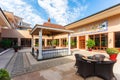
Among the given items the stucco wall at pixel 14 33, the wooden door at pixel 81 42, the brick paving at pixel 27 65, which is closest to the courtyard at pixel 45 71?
the brick paving at pixel 27 65

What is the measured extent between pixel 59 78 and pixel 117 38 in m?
10.6

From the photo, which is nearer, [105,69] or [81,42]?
[105,69]

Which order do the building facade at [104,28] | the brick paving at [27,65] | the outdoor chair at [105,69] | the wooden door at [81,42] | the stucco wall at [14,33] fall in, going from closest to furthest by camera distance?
the outdoor chair at [105,69], the brick paving at [27,65], the building facade at [104,28], the wooden door at [81,42], the stucco wall at [14,33]

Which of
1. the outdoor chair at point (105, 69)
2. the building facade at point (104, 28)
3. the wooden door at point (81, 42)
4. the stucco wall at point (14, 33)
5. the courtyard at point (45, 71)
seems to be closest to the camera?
the outdoor chair at point (105, 69)

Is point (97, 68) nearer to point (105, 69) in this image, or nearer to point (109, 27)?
point (105, 69)

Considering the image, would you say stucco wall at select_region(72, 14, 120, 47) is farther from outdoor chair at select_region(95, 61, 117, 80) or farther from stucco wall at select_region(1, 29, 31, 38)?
stucco wall at select_region(1, 29, 31, 38)

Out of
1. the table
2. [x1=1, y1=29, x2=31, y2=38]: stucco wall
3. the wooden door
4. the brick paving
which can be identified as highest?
[x1=1, y1=29, x2=31, y2=38]: stucco wall

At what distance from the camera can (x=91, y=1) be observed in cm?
1384

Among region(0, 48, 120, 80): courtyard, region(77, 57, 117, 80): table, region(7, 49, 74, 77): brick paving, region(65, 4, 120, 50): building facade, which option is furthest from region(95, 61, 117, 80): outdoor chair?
region(65, 4, 120, 50): building facade

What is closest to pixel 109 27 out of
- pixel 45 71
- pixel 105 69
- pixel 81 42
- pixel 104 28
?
pixel 104 28

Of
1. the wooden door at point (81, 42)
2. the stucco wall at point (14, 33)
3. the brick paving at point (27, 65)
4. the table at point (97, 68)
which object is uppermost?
A: the stucco wall at point (14, 33)

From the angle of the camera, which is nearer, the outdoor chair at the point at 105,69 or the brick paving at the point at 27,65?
the outdoor chair at the point at 105,69

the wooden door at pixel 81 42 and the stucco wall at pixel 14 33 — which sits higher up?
the stucco wall at pixel 14 33

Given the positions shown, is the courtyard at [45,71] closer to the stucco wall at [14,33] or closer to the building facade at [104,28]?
the building facade at [104,28]
